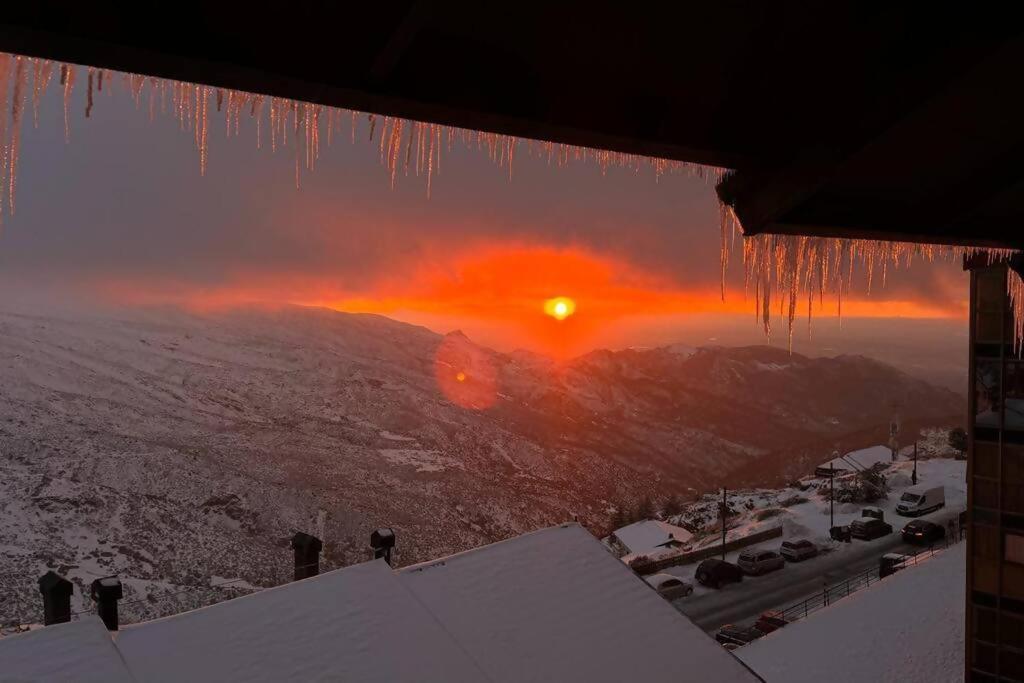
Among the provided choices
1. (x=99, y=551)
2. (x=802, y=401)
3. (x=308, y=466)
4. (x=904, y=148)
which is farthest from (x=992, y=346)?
(x=802, y=401)

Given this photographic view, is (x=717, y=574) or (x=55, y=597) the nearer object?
(x=55, y=597)

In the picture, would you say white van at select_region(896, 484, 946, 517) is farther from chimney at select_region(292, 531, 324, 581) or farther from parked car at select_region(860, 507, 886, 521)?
chimney at select_region(292, 531, 324, 581)

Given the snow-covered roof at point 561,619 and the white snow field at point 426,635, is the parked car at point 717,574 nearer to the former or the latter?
the snow-covered roof at point 561,619

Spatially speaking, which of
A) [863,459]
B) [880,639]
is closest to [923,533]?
[880,639]

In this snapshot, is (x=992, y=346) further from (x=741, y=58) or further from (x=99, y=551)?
(x=99, y=551)

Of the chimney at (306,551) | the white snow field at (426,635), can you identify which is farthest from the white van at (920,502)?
the chimney at (306,551)

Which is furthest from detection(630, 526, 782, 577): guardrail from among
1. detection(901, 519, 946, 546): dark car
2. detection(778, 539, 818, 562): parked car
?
detection(901, 519, 946, 546): dark car

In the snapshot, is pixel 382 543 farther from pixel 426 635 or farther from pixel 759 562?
pixel 759 562

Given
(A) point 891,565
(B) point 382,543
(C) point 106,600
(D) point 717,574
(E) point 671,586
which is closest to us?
(C) point 106,600
